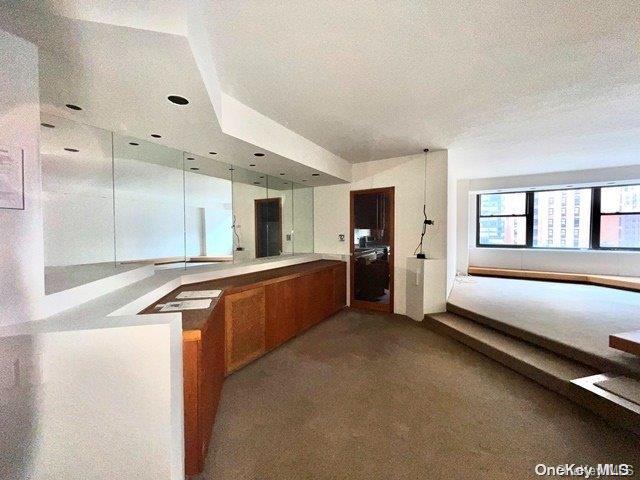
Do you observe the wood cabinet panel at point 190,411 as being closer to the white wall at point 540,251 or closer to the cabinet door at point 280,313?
the cabinet door at point 280,313

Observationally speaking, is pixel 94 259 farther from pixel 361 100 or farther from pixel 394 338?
pixel 394 338

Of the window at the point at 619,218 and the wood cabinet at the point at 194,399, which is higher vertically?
the window at the point at 619,218

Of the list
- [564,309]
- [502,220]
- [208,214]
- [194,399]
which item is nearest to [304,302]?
[208,214]

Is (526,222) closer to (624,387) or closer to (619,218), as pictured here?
(619,218)

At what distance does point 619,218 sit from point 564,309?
3955 mm

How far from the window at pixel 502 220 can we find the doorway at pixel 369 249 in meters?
3.92

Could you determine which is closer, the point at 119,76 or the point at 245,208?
the point at 119,76

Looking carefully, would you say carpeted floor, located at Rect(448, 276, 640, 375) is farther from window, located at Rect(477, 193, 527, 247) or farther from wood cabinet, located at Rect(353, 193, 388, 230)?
wood cabinet, located at Rect(353, 193, 388, 230)

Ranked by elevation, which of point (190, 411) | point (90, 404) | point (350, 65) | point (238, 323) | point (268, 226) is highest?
point (350, 65)

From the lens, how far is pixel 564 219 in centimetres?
611

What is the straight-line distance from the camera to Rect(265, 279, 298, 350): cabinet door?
9.99 feet

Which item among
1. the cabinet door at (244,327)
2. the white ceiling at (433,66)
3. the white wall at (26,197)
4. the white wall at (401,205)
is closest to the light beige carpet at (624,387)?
the white wall at (401,205)

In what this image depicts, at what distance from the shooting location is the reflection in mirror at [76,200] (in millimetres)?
2117

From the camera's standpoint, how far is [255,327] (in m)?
2.85
